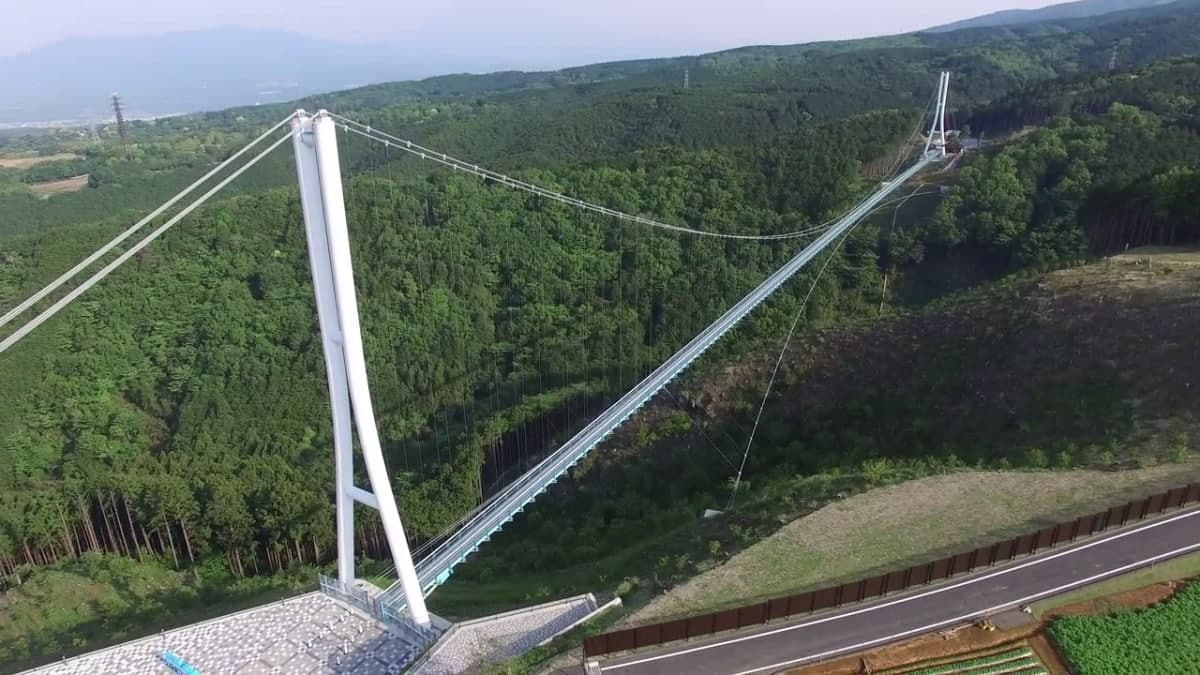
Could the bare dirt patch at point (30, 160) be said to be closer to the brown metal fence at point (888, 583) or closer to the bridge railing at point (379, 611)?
the bridge railing at point (379, 611)

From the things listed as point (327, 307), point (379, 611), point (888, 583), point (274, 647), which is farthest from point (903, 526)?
point (274, 647)

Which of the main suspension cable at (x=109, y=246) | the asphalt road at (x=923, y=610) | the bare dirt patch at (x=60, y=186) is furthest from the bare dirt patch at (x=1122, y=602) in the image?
the bare dirt patch at (x=60, y=186)

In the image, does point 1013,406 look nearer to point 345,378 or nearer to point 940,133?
point 345,378

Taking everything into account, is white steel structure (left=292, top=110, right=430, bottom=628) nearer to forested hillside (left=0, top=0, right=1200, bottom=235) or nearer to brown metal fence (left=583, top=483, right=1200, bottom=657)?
brown metal fence (left=583, top=483, right=1200, bottom=657)

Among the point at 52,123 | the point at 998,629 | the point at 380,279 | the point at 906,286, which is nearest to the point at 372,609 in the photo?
the point at 998,629

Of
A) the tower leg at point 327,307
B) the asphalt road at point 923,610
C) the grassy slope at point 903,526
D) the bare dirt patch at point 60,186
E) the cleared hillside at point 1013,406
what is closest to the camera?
the tower leg at point 327,307
